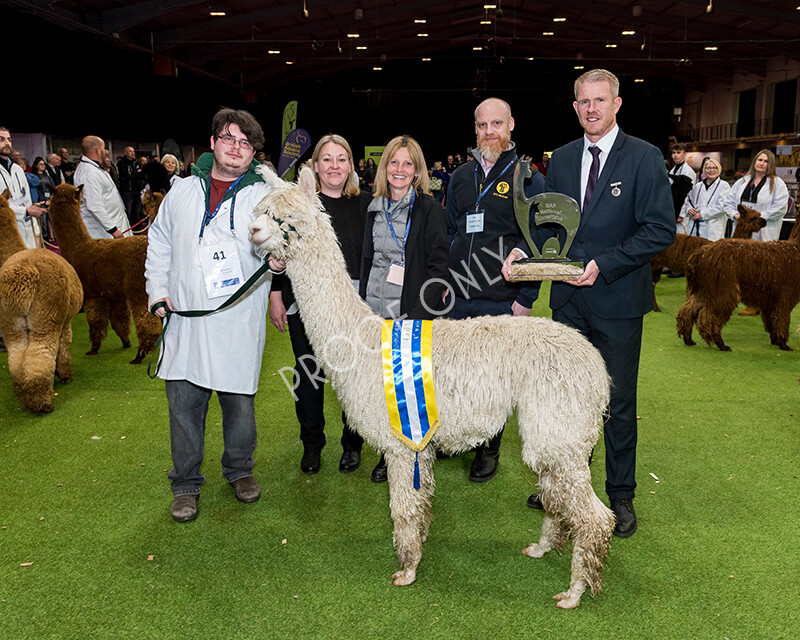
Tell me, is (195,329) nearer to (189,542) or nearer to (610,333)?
(189,542)

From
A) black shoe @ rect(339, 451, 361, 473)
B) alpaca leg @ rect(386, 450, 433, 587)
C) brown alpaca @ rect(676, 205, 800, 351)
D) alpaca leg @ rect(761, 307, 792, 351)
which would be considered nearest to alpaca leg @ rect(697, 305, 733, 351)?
brown alpaca @ rect(676, 205, 800, 351)

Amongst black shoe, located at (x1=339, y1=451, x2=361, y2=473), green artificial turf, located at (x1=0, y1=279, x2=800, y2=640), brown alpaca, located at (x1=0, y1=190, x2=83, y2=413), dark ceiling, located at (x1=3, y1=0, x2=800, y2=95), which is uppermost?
dark ceiling, located at (x1=3, y1=0, x2=800, y2=95)

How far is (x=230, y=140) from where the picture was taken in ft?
9.79

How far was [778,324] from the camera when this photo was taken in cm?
643

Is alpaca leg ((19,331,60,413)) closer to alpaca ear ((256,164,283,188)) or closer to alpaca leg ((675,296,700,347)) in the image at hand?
alpaca ear ((256,164,283,188))

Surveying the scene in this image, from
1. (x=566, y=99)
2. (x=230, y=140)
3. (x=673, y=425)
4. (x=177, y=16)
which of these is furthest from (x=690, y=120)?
(x=230, y=140)

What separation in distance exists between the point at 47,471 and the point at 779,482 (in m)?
4.42

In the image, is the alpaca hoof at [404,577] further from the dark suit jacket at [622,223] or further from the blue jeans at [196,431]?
the dark suit jacket at [622,223]

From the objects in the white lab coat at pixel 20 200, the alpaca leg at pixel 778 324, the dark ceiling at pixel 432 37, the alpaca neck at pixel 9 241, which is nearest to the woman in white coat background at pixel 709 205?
the alpaca leg at pixel 778 324

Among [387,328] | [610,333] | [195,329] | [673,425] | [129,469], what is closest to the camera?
[387,328]

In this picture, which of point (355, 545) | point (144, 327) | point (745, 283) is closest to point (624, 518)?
point (355, 545)

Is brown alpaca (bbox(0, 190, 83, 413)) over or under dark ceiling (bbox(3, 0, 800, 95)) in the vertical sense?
under

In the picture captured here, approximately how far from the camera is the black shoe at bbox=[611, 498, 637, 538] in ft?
9.99

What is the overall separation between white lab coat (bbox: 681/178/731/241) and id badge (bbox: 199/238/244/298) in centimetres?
777
